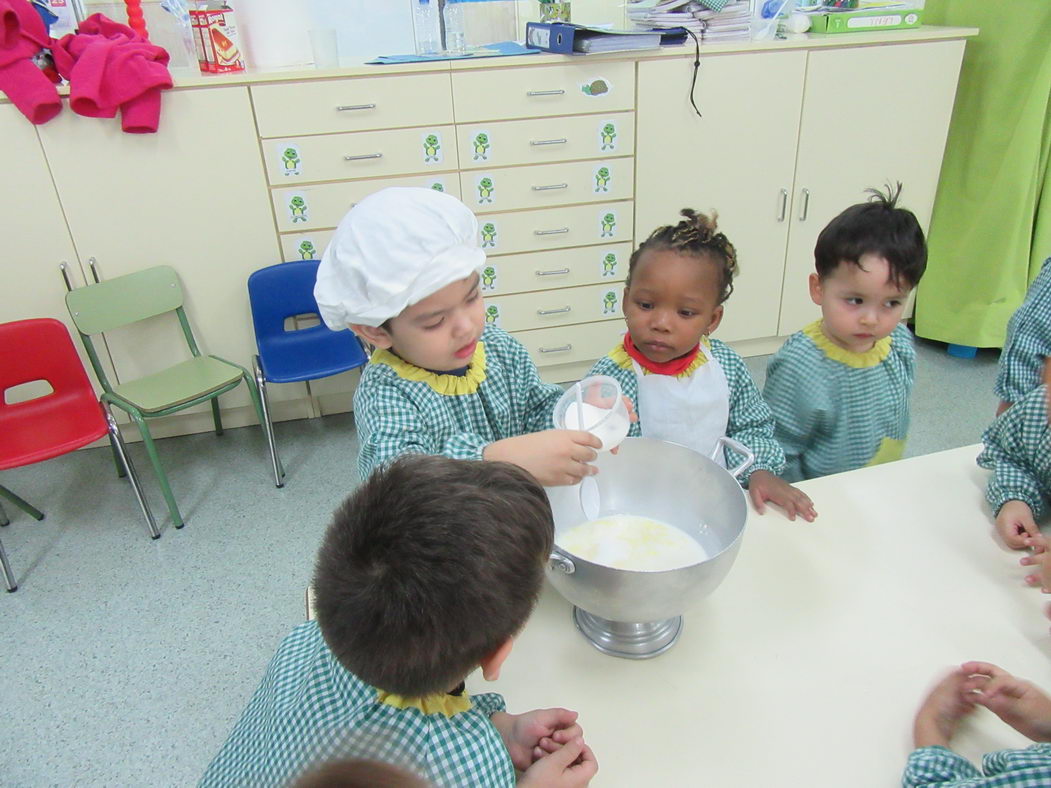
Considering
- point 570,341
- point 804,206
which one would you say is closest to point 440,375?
point 570,341

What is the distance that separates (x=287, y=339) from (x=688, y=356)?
66.0 inches

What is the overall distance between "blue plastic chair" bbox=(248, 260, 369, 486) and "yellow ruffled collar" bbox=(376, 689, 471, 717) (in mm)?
1761

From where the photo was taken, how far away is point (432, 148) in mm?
2426

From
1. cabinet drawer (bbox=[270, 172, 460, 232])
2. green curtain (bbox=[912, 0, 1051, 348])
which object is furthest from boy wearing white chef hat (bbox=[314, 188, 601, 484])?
green curtain (bbox=[912, 0, 1051, 348])

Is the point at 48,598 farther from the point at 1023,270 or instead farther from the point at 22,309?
the point at 1023,270

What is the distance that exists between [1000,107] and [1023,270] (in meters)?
0.62

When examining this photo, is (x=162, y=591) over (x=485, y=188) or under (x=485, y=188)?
under

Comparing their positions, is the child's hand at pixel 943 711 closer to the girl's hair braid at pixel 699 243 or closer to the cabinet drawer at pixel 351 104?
the girl's hair braid at pixel 699 243

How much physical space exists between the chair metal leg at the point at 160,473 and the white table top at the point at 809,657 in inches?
66.1

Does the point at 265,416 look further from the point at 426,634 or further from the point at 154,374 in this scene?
the point at 426,634

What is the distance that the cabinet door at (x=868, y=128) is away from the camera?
2.65 meters

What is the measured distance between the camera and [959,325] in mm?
2943

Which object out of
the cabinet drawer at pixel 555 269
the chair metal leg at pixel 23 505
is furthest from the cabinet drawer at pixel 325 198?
the chair metal leg at pixel 23 505

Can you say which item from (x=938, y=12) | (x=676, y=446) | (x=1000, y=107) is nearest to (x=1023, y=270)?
(x=1000, y=107)
